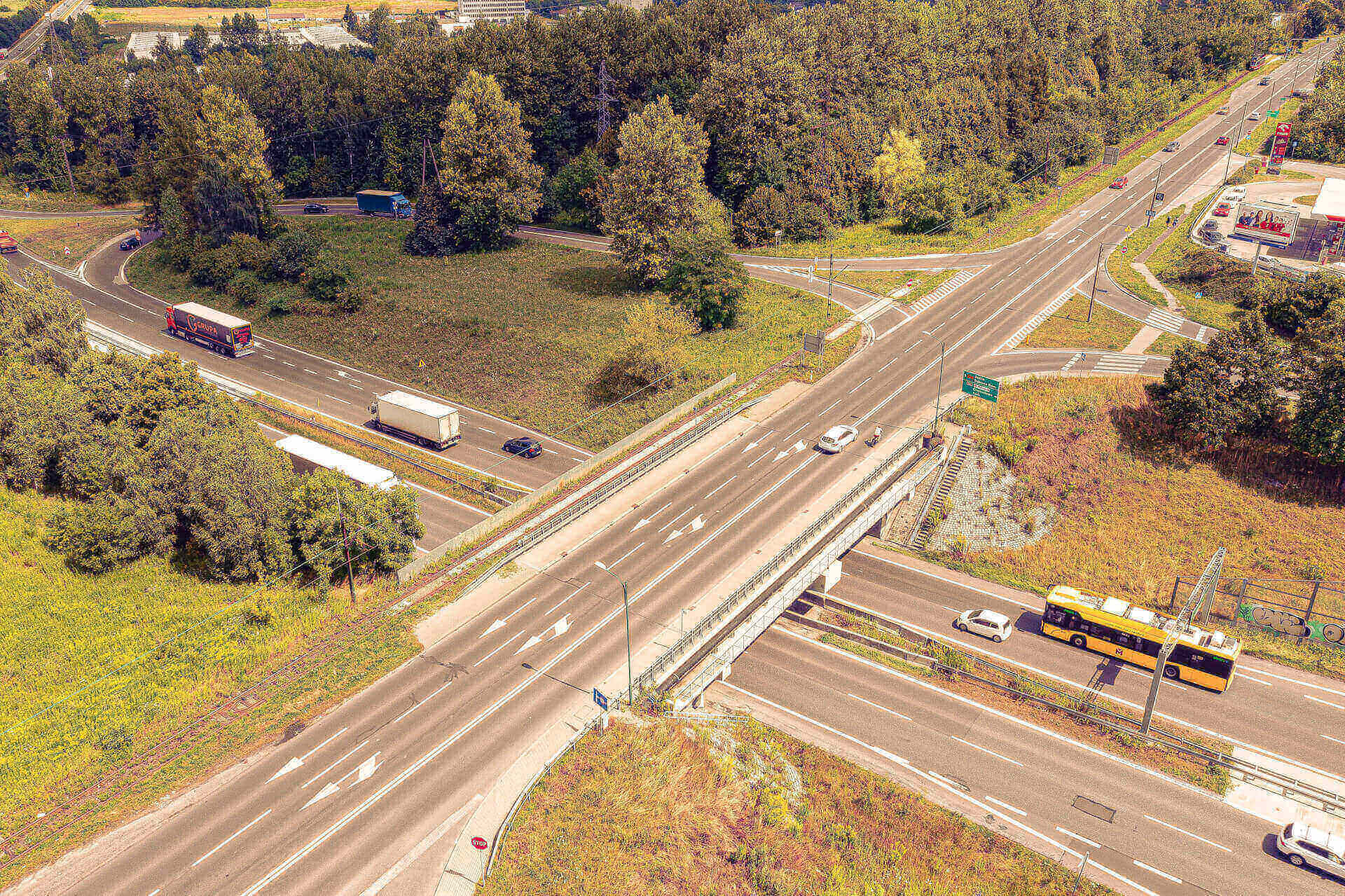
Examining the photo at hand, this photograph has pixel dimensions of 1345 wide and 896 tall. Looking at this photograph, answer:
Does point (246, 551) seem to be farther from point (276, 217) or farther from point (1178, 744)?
point (276, 217)

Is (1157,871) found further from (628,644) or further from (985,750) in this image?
(628,644)

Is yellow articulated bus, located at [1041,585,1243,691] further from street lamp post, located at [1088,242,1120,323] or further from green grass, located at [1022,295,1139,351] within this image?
street lamp post, located at [1088,242,1120,323]

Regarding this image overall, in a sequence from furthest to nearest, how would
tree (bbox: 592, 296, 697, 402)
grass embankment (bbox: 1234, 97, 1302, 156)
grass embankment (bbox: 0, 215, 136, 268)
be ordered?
1. grass embankment (bbox: 1234, 97, 1302, 156)
2. grass embankment (bbox: 0, 215, 136, 268)
3. tree (bbox: 592, 296, 697, 402)

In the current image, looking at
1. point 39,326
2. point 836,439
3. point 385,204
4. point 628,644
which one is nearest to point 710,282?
point 836,439

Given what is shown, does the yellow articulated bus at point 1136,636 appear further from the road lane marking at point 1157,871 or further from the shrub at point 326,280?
the shrub at point 326,280

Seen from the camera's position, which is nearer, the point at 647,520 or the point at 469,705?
the point at 469,705

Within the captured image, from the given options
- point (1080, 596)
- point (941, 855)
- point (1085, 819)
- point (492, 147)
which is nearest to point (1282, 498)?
point (1080, 596)

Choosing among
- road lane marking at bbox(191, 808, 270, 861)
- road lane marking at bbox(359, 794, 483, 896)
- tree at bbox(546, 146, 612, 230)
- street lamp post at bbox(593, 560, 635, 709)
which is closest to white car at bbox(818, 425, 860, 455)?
street lamp post at bbox(593, 560, 635, 709)
